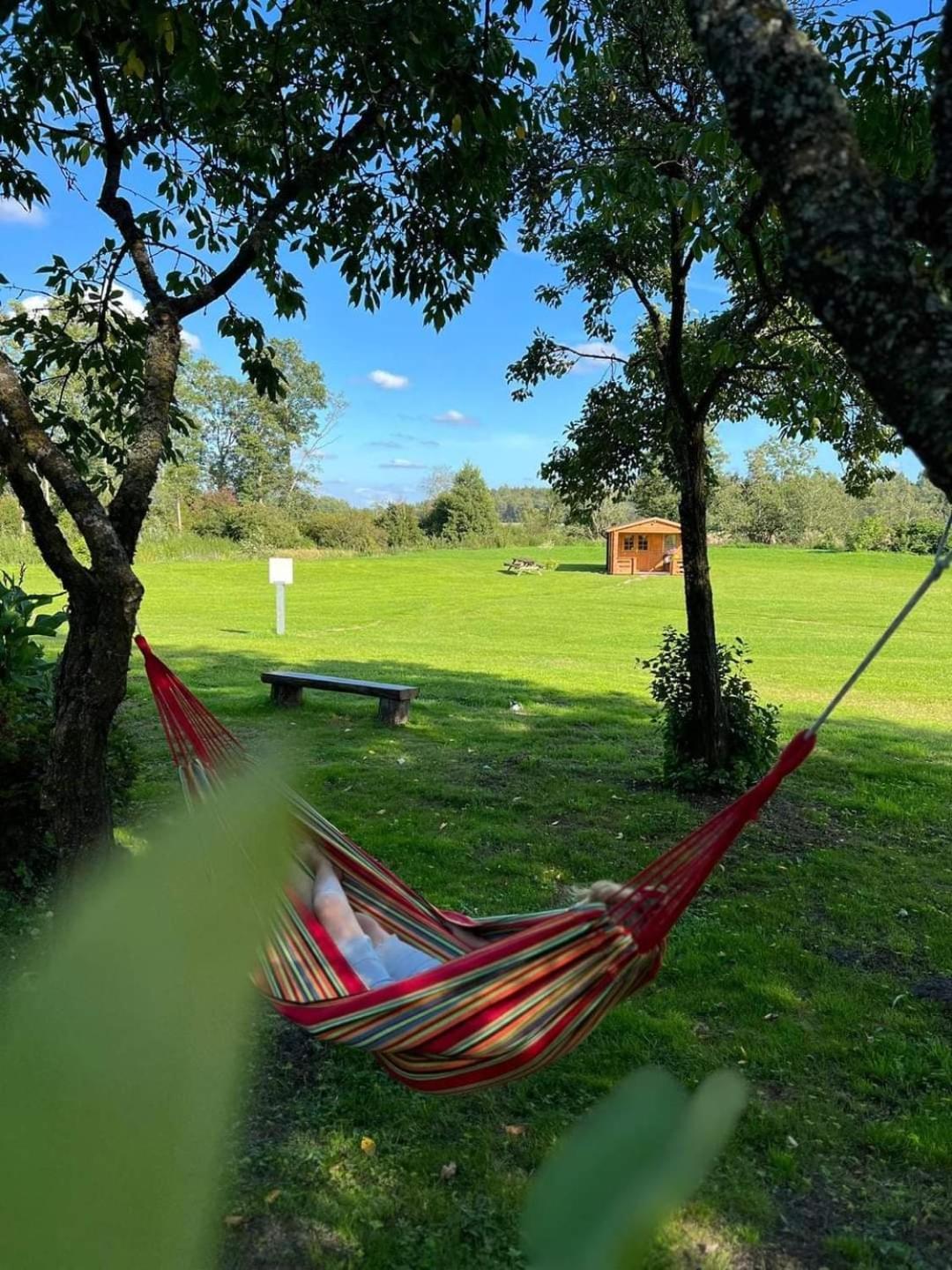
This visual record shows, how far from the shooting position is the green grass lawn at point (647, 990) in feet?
4.99

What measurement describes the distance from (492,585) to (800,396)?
14.8m

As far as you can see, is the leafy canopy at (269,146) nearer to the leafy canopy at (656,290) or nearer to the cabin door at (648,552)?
the leafy canopy at (656,290)

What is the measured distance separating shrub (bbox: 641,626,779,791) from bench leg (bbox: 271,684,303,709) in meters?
2.61

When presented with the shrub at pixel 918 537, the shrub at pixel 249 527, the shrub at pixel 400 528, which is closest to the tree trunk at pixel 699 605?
the shrub at pixel 249 527

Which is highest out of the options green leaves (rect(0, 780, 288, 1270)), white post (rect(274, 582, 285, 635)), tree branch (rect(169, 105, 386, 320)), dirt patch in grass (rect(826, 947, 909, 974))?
tree branch (rect(169, 105, 386, 320))

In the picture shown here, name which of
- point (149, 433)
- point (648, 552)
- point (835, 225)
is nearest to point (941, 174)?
point (835, 225)

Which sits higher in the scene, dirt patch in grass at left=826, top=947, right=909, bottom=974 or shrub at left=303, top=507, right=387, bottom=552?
shrub at left=303, top=507, right=387, bottom=552

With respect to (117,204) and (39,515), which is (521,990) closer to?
(39,515)

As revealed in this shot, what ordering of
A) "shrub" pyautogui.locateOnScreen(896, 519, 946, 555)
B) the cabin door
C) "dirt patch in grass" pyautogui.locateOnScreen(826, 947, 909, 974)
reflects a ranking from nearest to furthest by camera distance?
1. "dirt patch in grass" pyautogui.locateOnScreen(826, 947, 909, 974)
2. the cabin door
3. "shrub" pyautogui.locateOnScreen(896, 519, 946, 555)

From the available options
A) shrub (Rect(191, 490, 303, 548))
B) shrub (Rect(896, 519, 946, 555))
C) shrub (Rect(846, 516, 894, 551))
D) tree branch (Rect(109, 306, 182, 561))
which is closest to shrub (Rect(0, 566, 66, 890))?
tree branch (Rect(109, 306, 182, 561))

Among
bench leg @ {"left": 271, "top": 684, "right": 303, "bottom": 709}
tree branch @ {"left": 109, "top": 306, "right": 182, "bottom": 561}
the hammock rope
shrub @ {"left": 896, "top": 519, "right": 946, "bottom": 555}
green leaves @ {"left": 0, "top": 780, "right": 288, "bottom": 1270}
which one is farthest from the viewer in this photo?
shrub @ {"left": 896, "top": 519, "right": 946, "bottom": 555}

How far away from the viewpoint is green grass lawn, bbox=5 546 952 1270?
152cm

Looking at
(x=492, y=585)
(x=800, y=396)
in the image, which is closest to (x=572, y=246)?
(x=800, y=396)

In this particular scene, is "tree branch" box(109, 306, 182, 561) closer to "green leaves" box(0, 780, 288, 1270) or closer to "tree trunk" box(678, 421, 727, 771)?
"green leaves" box(0, 780, 288, 1270)
